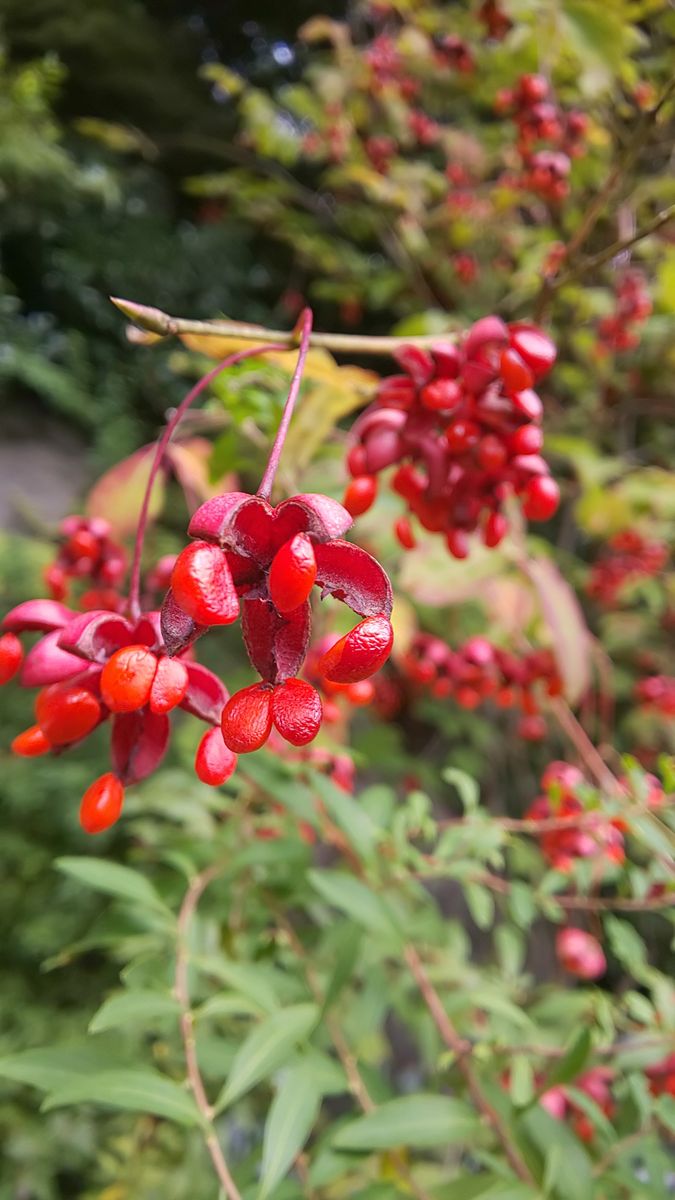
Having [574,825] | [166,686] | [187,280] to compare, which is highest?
[166,686]

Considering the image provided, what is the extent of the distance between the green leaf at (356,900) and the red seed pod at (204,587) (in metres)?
0.45

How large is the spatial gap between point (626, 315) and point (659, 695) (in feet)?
2.90

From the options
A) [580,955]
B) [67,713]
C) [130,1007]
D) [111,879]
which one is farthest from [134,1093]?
[580,955]

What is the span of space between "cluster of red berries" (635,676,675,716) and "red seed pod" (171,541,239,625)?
1.38 meters

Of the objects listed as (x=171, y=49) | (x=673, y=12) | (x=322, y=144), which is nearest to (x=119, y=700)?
(x=673, y=12)

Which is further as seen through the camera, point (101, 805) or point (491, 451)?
point (491, 451)

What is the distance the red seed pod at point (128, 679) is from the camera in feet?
1.12

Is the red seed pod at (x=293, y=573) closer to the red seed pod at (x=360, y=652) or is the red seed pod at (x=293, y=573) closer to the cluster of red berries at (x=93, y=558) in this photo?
the red seed pod at (x=360, y=652)

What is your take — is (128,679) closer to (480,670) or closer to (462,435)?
(462,435)

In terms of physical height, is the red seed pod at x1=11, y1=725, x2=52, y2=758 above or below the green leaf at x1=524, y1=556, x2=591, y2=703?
above

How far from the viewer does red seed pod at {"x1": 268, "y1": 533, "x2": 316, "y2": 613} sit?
302mm

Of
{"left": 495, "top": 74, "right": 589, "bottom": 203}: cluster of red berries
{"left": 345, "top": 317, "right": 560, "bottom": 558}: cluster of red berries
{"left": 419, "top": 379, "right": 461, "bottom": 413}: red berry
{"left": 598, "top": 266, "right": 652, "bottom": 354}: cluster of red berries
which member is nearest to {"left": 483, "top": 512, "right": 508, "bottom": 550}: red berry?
{"left": 345, "top": 317, "right": 560, "bottom": 558}: cluster of red berries

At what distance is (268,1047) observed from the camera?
55cm

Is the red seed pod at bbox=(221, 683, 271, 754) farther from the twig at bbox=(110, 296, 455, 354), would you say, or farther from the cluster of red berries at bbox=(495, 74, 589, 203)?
the cluster of red berries at bbox=(495, 74, 589, 203)
